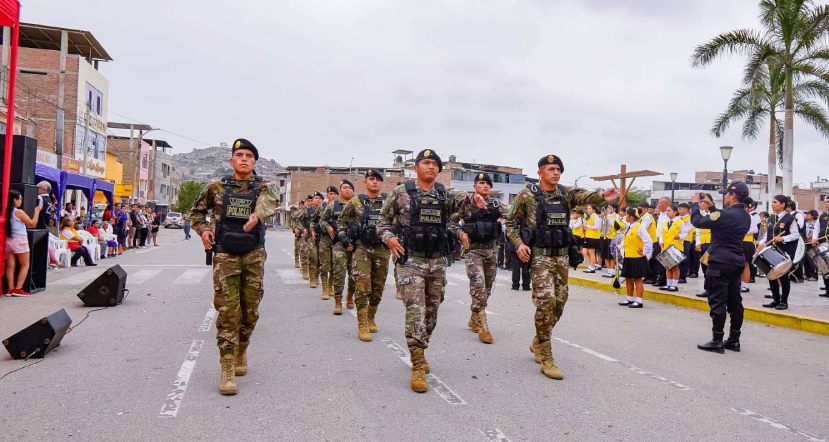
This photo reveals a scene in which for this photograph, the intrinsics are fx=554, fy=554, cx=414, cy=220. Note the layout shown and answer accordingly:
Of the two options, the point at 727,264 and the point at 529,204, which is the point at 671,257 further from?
the point at 529,204

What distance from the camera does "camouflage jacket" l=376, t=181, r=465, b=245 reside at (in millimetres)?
5500

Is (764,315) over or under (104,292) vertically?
over

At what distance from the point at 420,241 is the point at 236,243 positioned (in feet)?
5.47

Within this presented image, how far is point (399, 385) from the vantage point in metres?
5.04

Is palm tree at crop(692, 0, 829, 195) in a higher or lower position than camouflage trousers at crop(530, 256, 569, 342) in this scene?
higher

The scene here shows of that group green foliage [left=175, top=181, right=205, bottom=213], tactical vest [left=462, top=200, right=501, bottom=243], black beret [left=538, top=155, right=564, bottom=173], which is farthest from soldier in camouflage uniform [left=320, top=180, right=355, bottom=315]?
green foliage [left=175, top=181, right=205, bottom=213]

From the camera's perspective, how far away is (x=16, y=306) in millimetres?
8773

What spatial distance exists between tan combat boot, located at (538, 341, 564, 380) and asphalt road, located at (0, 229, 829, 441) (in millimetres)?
124

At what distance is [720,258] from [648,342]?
4.54 ft

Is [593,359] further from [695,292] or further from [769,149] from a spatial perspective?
[769,149]

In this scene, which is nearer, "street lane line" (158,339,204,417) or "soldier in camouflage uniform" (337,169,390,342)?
"street lane line" (158,339,204,417)

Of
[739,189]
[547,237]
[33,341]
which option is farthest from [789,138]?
[33,341]

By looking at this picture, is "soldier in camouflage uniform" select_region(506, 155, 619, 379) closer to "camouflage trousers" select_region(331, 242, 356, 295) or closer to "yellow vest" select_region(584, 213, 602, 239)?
"camouflage trousers" select_region(331, 242, 356, 295)

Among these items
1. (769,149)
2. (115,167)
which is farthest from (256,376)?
(115,167)
